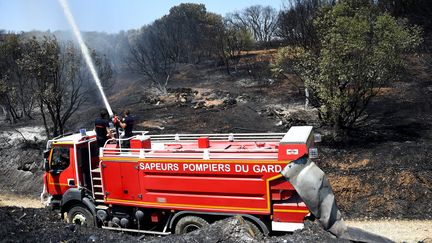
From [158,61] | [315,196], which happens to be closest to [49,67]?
[315,196]

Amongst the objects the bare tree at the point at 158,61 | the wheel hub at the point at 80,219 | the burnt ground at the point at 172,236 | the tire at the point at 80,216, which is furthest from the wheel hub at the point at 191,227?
the bare tree at the point at 158,61

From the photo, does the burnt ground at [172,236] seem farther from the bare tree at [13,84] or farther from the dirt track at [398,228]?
the bare tree at [13,84]

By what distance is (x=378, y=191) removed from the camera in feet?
45.9

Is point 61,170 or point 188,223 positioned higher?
point 61,170

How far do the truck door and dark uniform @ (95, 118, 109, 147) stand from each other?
0.79 metres

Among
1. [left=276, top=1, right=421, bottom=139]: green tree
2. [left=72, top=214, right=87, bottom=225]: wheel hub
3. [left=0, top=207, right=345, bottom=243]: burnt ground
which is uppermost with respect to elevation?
[left=276, top=1, right=421, bottom=139]: green tree

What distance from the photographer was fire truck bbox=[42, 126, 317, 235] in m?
9.27

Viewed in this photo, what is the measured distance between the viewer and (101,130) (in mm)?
11523

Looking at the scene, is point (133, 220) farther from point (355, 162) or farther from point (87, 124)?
point (87, 124)

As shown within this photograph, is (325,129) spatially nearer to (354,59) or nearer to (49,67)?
(354,59)

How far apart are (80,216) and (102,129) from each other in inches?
100

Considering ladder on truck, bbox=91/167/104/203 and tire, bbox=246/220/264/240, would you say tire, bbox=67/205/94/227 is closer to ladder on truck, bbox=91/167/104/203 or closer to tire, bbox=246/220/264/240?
ladder on truck, bbox=91/167/104/203

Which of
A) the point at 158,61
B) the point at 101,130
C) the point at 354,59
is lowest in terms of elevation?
the point at 101,130

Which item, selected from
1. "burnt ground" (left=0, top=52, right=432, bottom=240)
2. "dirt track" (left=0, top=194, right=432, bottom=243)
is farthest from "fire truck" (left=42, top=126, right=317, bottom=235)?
"burnt ground" (left=0, top=52, right=432, bottom=240)
